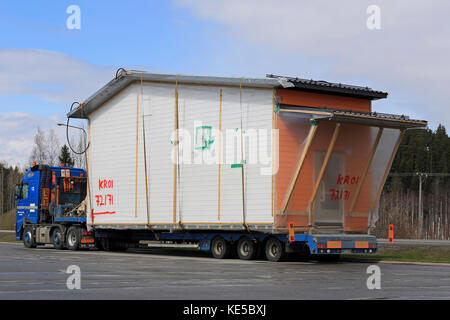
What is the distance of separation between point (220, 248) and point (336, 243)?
4464mm

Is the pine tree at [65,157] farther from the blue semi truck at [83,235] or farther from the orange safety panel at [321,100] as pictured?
the orange safety panel at [321,100]

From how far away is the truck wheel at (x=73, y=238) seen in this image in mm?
30297

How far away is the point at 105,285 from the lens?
12.7m

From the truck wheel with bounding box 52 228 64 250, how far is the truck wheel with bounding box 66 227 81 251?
374mm

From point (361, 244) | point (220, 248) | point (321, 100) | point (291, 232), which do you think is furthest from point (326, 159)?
point (220, 248)

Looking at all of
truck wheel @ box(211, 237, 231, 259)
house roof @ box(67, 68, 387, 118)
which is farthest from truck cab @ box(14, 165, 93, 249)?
truck wheel @ box(211, 237, 231, 259)

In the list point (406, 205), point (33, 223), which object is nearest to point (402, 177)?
point (406, 205)

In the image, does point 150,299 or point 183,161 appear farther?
point 183,161

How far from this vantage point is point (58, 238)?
103 ft

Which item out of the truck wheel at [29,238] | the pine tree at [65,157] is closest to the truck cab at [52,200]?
the truck wheel at [29,238]

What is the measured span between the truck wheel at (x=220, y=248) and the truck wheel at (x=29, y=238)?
1254 cm
